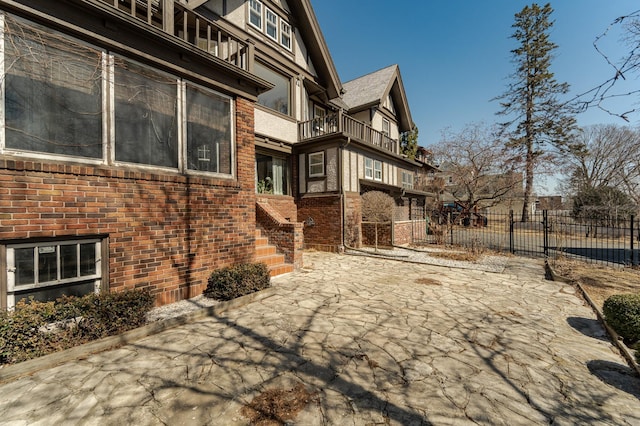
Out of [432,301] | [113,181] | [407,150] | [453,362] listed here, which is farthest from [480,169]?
[113,181]

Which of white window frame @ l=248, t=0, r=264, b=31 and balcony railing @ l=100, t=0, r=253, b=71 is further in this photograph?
white window frame @ l=248, t=0, r=264, b=31

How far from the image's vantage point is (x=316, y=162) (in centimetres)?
1249

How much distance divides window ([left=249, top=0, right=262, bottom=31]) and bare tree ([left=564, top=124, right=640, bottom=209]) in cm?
3162

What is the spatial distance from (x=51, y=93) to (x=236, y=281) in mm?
4111

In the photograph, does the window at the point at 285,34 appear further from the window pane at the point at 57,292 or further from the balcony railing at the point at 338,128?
the window pane at the point at 57,292

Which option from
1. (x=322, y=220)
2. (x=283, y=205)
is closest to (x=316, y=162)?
(x=283, y=205)

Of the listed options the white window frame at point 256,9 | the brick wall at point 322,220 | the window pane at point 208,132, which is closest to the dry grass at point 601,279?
the brick wall at point 322,220

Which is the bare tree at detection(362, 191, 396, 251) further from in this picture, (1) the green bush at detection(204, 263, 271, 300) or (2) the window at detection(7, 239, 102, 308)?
(2) the window at detection(7, 239, 102, 308)

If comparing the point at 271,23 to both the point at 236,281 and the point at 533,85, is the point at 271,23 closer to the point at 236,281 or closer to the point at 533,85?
the point at 236,281

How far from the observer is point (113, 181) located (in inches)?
167

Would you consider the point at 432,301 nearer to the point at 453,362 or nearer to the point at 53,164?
the point at 453,362

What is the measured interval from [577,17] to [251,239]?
640 cm

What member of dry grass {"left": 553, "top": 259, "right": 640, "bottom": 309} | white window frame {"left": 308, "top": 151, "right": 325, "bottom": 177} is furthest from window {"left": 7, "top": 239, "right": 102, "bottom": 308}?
dry grass {"left": 553, "top": 259, "right": 640, "bottom": 309}

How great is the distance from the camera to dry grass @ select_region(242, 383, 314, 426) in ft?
7.39
